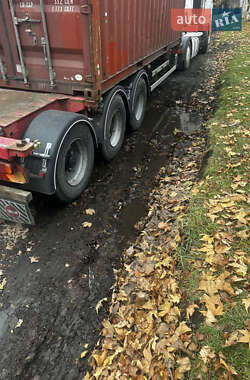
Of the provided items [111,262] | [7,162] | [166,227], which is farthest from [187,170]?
[7,162]

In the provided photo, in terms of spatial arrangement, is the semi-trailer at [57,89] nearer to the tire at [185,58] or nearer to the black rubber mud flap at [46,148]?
the black rubber mud flap at [46,148]

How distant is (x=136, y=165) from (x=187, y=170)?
1.05 meters

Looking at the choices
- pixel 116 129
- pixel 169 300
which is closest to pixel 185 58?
pixel 116 129

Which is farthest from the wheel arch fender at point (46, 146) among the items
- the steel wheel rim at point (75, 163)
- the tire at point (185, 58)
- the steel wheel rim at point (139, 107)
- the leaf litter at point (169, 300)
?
the tire at point (185, 58)

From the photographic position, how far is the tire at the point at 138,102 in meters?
6.75

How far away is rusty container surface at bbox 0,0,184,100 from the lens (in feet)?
13.9

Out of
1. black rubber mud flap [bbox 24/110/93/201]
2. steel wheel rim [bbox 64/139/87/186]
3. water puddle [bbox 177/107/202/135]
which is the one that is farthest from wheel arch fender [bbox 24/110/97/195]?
water puddle [bbox 177/107/202/135]

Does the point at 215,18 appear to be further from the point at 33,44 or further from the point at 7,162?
the point at 7,162

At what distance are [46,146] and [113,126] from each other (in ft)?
8.16

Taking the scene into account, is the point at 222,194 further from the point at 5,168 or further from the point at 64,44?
the point at 64,44

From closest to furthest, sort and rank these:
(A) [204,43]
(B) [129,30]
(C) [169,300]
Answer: (C) [169,300]
(B) [129,30]
(A) [204,43]

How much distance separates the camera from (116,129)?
623 centimetres

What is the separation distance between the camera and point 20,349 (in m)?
2.92

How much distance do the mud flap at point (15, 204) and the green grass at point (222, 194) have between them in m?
2.02
